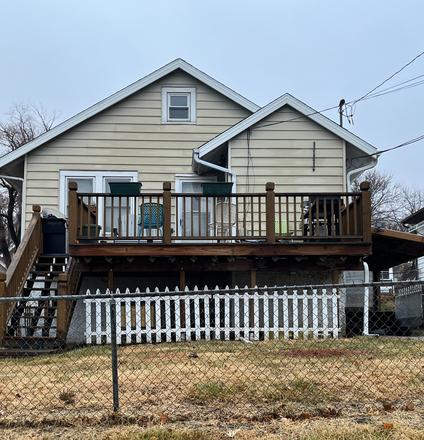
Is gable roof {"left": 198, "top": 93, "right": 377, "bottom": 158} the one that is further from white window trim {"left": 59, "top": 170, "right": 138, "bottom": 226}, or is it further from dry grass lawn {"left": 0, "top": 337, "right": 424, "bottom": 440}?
dry grass lawn {"left": 0, "top": 337, "right": 424, "bottom": 440}

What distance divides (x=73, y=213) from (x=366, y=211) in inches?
210

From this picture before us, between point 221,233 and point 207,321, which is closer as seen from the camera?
point 207,321

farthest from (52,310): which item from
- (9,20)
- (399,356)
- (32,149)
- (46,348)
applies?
(9,20)

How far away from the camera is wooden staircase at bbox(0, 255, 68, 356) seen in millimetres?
9258

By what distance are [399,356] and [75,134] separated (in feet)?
30.2

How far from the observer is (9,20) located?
23.9m

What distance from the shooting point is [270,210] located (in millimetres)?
10289

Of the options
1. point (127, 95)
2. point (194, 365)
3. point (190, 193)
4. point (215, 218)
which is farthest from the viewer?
point (127, 95)

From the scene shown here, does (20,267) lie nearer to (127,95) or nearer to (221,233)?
(221,233)

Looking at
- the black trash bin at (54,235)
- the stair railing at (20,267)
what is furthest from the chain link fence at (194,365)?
the black trash bin at (54,235)

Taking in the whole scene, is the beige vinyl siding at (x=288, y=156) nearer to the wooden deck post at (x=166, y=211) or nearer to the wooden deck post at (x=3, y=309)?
the wooden deck post at (x=166, y=211)

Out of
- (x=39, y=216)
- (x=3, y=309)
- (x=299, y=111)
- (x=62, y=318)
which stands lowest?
(x=62, y=318)

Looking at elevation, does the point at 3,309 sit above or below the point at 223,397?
above

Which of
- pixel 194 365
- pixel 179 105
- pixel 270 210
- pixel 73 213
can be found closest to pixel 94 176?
pixel 179 105
